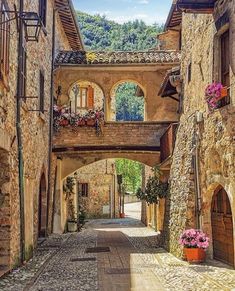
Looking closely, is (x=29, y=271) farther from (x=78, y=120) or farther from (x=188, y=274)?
(x=78, y=120)

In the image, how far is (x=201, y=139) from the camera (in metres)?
11.2

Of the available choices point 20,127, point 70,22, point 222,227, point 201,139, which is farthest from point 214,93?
point 70,22

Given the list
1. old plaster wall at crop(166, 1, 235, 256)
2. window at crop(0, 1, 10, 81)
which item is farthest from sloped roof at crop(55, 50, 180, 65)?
window at crop(0, 1, 10, 81)

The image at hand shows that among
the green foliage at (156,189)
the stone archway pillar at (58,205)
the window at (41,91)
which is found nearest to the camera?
the window at (41,91)

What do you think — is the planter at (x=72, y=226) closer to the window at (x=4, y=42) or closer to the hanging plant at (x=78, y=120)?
the hanging plant at (x=78, y=120)

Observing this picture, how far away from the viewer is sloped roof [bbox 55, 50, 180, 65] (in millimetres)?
17531

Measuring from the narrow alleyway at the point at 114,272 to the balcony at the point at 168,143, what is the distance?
3.09m

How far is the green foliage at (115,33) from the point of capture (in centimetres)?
5625

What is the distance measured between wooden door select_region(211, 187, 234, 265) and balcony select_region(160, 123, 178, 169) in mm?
3644

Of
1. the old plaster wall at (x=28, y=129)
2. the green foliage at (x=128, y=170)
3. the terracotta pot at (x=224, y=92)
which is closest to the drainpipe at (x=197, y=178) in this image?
the terracotta pot at (x=224, y=92)

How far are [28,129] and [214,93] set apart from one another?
15.1 ft

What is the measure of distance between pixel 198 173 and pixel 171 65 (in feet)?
24.3

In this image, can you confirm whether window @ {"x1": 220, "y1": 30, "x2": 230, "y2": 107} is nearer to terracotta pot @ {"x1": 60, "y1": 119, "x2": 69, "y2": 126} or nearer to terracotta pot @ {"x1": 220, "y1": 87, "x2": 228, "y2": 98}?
terracotta pot @ {"x1": 220, "y1": 87, "x2": 228, "y2": 98}

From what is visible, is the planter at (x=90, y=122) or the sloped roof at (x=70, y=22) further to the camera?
the sloped roof at (x=70, y=22)
